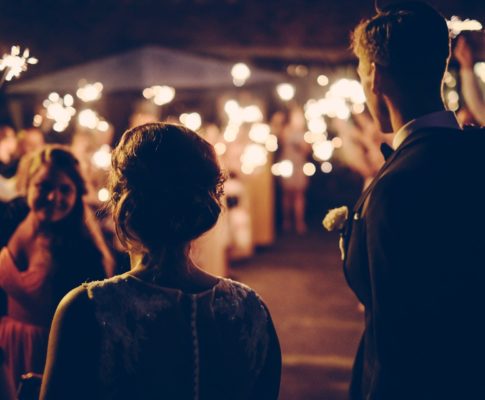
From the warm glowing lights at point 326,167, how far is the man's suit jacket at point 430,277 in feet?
52.1

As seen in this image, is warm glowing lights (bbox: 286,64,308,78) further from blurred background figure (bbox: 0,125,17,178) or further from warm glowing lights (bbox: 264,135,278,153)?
blurred background figure (bbox: 0,125,17,178)

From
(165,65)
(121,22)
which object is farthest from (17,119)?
(165,65)

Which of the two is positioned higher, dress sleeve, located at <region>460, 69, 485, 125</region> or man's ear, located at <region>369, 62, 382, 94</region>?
dress sleeve, located at <region>460, 69, 485, 125</region>

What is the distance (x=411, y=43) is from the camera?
2.06m

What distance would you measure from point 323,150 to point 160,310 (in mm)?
16423

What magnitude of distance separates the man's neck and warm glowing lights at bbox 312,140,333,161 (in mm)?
15399

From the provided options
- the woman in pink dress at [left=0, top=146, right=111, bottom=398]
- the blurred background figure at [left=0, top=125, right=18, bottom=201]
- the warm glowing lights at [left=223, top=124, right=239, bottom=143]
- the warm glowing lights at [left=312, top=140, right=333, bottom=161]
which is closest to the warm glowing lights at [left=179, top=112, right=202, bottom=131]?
the warm glowing lights at [left=223, top=124, right=239, bottom=143]

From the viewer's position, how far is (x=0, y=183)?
650 cm

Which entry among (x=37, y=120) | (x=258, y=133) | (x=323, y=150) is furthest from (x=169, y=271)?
(x=323, y=150)

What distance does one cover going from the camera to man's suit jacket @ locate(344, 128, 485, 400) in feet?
5.98

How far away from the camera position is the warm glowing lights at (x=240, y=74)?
25.9 feet

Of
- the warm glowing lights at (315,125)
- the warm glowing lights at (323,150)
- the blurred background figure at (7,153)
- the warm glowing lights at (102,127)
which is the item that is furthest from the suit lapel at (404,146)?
the warm glowing lights at (323,150)

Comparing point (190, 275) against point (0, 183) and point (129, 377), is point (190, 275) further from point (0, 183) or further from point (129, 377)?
point (0, 183)

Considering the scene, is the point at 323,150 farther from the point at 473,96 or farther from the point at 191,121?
the point at 473,96
